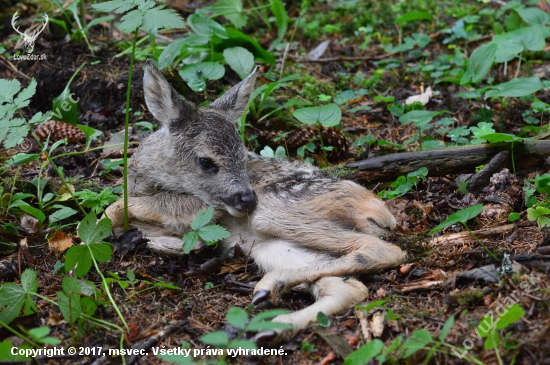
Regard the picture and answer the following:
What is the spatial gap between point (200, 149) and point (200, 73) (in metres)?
1.74

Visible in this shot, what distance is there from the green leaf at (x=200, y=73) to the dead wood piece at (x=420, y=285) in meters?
3.40

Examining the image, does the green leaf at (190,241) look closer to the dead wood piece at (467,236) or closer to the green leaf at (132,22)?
the green leaf at (132,22)

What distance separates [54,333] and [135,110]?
3.87m

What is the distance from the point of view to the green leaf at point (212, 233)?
4207 mm

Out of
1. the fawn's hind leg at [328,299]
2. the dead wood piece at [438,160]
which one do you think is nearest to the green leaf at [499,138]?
the dead wood piece at [438,160]

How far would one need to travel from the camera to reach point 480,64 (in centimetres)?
633

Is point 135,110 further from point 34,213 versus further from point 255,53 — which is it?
point 34,213

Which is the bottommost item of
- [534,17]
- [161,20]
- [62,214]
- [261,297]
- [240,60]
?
[62,214]

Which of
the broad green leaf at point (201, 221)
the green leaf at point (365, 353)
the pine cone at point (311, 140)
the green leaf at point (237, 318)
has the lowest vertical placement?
the pine cone at point (311, 140)

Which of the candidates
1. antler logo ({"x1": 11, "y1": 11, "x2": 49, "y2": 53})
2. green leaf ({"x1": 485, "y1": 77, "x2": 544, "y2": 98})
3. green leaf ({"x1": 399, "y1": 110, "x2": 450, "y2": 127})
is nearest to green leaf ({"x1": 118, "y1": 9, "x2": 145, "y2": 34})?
green leaf ({"x1": 399, "y1": 110, "x2": 450, "y2": 127})

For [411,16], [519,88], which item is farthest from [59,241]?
[411,16]

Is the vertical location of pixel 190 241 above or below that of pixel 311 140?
above

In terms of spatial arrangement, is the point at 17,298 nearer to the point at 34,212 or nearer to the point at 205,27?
the point at 34,212

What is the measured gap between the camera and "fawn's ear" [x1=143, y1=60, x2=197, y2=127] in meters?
5.10
